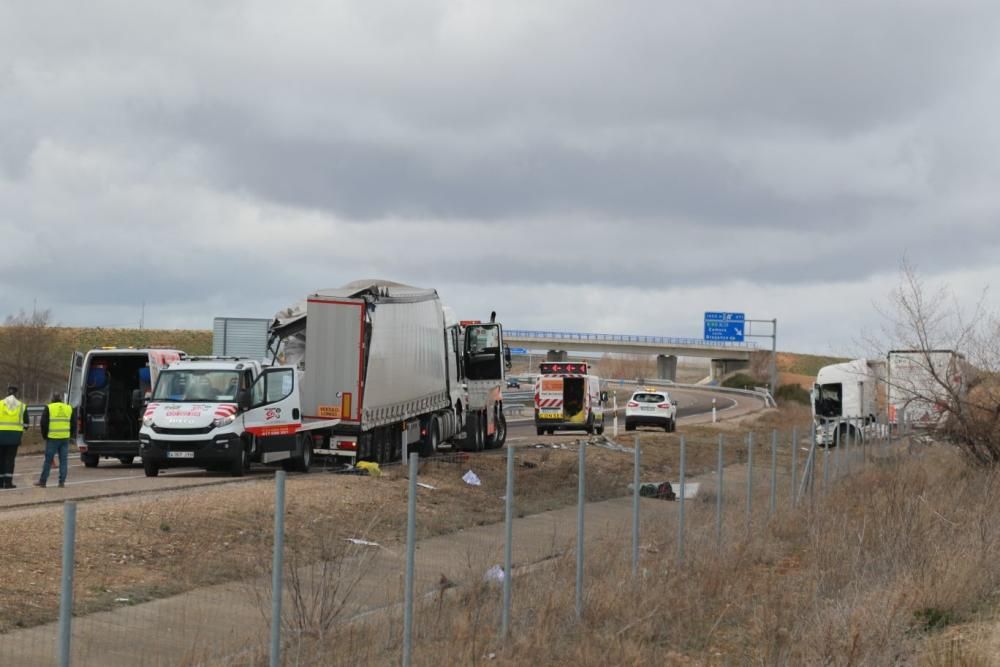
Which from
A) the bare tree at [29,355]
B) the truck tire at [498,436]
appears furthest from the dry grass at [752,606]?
the bare tree at [29,355]

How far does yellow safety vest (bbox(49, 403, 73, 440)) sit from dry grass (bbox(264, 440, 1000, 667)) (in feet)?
34.5

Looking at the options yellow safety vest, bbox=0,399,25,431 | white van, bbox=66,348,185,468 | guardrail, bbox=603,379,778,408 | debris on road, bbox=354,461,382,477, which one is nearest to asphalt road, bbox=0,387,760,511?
white van, bbox=66,348,185,468

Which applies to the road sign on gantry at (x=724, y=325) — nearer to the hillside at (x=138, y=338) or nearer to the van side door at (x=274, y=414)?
the hillside at (x=138, y=338)

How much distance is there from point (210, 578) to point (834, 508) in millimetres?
11470

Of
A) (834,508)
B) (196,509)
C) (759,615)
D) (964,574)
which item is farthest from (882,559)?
(196,509)

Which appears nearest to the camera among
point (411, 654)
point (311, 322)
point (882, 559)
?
point (411, 654)

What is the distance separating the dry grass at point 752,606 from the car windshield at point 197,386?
10523 millimetres

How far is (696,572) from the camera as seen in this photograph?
42.7 feet

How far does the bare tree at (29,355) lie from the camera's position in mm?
74500

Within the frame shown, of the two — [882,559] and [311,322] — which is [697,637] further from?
[311,322]

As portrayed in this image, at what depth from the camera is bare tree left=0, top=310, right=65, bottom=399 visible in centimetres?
7450

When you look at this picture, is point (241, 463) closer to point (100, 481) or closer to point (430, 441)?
point (100, 481)

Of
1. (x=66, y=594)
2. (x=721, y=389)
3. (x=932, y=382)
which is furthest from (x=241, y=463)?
(x=721, y=389)

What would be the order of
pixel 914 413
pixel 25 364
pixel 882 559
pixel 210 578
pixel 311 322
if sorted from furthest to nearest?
pixel 25 364 → pixel 914 413 → pixel 311 322 → pixel 882 559 → pixel 210 578
